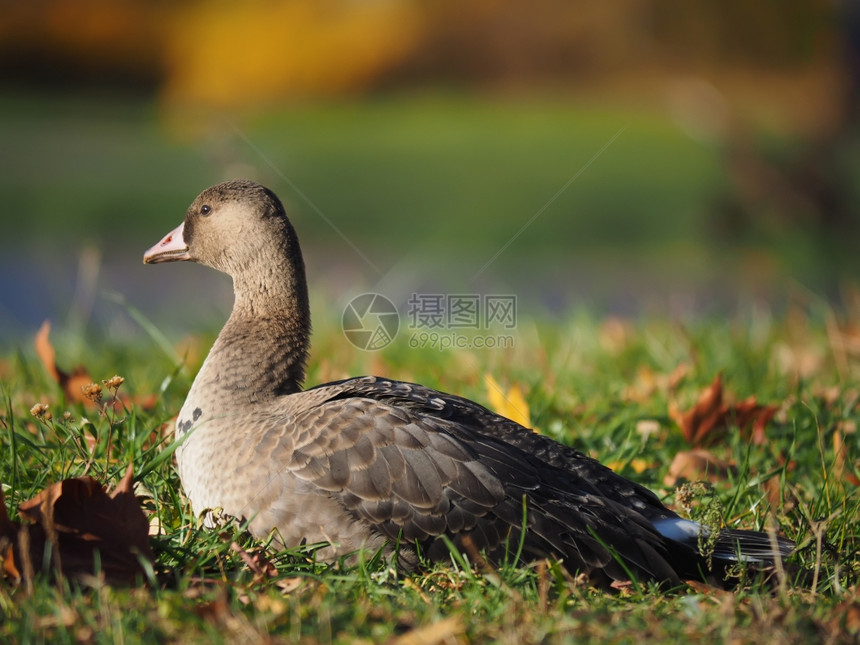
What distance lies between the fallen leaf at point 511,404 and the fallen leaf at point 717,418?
58 cm

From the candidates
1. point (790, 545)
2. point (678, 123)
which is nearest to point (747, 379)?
point (790, 545)

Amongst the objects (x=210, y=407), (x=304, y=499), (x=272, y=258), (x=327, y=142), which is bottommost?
(x=304, y=499)

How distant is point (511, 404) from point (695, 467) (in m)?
0.72

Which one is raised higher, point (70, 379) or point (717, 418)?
point (70, 379)

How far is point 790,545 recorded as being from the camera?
9.23 ft

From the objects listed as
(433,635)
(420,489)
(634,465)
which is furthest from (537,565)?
(634,465)

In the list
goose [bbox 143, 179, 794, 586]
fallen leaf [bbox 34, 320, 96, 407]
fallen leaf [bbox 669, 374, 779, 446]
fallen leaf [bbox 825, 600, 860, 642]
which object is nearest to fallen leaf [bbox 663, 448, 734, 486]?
fallen leaf [bbox 669, 374, 779, 446]

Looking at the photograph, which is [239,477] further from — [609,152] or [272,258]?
[609,152]

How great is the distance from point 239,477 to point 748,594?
1472 mm

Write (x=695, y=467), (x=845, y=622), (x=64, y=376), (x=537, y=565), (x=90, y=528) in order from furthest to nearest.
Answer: (x=64, y=376), (x=695, y=467), (x=537, y=565), (x=90, y=528), (x=845, y=622)

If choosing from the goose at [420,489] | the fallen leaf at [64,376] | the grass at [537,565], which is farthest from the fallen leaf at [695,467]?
the fallen leaf at [64,376]

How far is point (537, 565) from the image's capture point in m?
2.68

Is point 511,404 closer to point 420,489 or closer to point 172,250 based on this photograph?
point 420,489

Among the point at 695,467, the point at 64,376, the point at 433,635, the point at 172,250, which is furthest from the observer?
the point at 64,376
